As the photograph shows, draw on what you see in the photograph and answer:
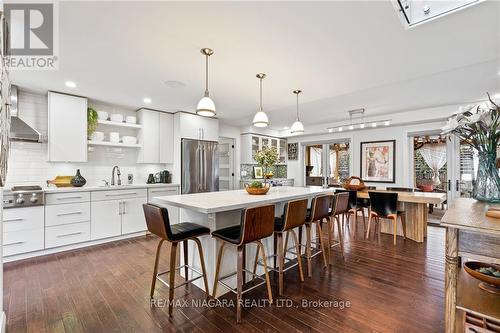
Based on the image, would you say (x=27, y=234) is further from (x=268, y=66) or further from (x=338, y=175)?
(x=338, y=175)

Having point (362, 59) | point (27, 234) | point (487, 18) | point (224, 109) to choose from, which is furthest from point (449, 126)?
point (27, 234)

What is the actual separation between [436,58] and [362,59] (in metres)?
0.80

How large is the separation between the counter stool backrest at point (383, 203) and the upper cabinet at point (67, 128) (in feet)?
16.5

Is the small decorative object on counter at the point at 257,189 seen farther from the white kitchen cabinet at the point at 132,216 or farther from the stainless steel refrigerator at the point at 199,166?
the white kitchen cabinet at the point at 132,216

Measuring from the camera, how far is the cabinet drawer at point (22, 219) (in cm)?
309

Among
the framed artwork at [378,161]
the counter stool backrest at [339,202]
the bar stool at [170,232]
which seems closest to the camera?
the bar stool at [170,232]

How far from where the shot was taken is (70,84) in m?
3.41

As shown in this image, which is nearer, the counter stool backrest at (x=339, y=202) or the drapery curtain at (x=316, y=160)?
the counter stool backrest at (x=339, y=202)

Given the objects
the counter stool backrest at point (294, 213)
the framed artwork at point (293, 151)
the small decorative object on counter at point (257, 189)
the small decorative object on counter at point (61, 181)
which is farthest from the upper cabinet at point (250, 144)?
the counter stool backrest at point (294, 213)

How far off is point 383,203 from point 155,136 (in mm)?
4492

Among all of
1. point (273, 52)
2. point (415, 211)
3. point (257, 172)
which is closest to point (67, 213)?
point (273, 52)

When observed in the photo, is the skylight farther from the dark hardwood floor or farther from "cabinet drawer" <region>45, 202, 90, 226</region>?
"cabinet drawer" <region>45, 202, 90, 226</region>

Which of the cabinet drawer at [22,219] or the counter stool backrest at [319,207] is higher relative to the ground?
the counter stool backrest at [319,207]

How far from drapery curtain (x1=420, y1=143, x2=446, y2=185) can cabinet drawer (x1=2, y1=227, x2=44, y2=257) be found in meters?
8.74
